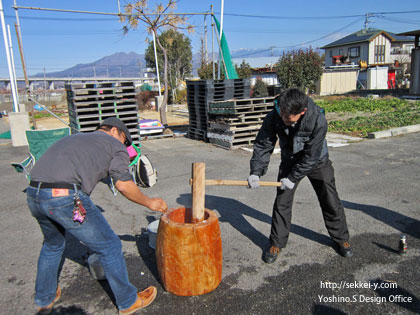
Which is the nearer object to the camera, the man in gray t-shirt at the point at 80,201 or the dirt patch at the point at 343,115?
the man in gray t-shirt at the point at 80,201

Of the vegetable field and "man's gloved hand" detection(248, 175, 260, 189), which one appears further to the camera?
the vegetable field

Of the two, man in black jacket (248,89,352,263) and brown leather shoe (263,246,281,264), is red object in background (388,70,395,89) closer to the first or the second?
man in black jacket (248,89,352,263)

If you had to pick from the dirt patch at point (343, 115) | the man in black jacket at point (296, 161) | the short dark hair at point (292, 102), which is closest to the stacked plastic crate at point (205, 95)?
the dirt patch at point (343, 115)

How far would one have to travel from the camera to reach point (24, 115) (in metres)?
11.3

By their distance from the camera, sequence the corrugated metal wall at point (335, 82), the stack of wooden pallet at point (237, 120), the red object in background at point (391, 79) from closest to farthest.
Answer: the stack of wooden pallet at point (237, 120) < the corrugated metal wall at point (335, 82) < the red object in background at point (391, 79)

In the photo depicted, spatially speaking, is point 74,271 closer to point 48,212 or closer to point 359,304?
point 48,212

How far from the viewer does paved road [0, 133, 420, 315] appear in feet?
9.81

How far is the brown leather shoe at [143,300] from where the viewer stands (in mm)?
2867

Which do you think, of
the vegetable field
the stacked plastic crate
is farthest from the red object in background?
the stacked plastic crate

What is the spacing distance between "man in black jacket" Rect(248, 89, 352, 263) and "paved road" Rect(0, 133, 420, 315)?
12.8 inches

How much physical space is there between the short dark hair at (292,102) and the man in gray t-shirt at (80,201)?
1.42 metres

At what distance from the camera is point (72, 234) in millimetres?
2615

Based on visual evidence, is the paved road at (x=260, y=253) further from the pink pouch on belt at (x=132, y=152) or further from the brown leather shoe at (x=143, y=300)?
the pink pouch on belt at (x=132, y=152)

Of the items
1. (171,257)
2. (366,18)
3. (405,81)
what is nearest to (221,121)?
(171,257)
